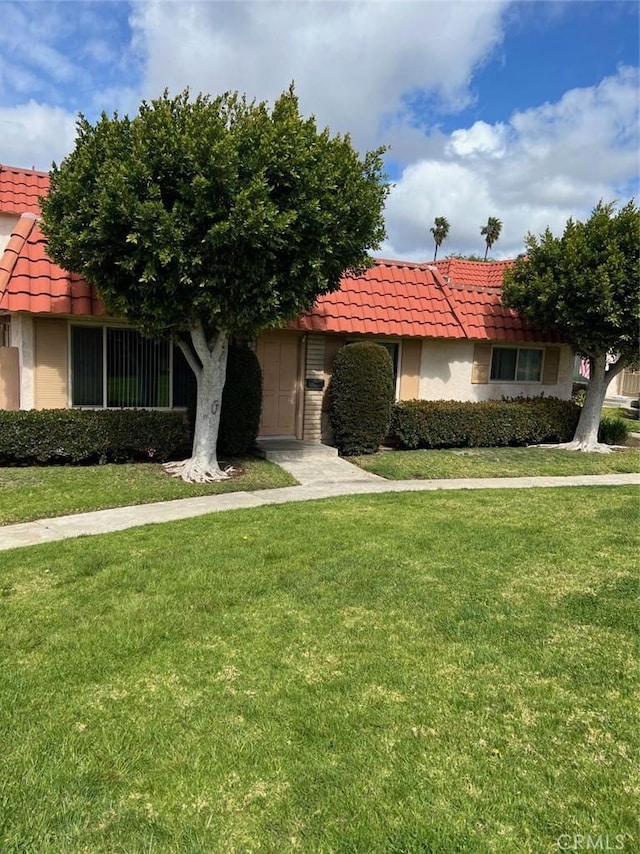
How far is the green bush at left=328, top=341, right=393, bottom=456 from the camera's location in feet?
39.0

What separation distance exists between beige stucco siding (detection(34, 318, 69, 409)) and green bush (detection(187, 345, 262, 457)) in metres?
2.20

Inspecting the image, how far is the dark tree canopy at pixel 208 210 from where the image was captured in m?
7.59

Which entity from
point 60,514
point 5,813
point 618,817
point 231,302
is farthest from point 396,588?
point 231,302

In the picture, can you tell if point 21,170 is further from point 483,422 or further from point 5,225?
point 483,422

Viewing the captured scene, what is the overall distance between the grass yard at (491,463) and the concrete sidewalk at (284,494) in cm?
40

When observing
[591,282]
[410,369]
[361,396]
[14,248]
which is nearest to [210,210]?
[14,248]

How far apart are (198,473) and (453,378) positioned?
7317mm

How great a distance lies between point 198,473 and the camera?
31.2ft

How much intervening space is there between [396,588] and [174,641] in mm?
1838

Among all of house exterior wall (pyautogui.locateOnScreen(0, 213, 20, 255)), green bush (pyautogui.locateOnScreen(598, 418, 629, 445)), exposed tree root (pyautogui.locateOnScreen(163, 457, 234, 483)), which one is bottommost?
exposed tree root (pyautogui.locateOnScreen(163, 457, 234, 483))

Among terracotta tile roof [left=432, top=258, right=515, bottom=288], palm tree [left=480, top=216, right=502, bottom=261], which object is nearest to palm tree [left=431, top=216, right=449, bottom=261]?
palm tree [left=480, top=216, right=502, bottom=261]

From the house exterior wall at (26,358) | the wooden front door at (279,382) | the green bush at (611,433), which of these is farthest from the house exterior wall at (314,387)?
the green bush at (611,433)

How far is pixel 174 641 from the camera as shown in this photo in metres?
4.05

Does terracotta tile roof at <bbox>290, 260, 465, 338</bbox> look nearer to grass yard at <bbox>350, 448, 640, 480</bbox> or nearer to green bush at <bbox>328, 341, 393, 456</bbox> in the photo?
green bush at <bbox>328, 341, 393, 456</bbox>
